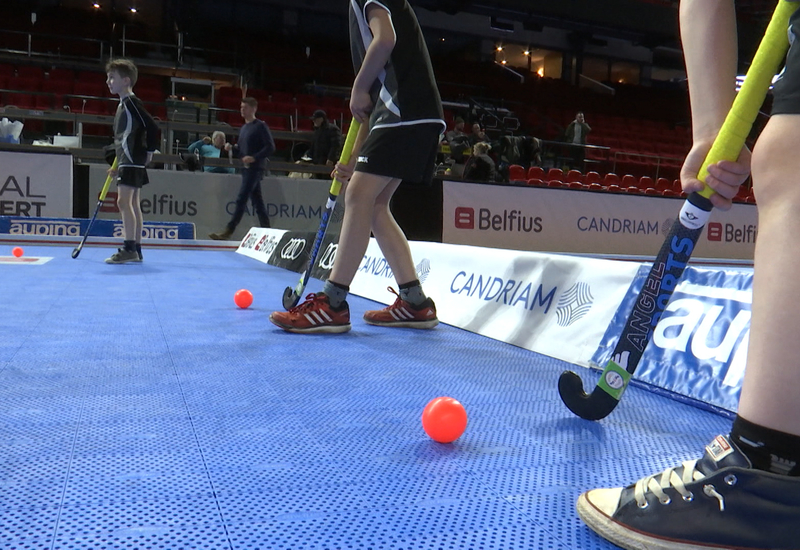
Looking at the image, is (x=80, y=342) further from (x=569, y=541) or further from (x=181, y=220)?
(x=181, y=220)

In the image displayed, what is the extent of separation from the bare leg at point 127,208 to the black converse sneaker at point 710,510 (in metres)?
4.95

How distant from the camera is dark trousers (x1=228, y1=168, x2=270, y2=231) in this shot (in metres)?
7.95

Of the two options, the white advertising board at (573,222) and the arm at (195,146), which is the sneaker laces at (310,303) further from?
the arm at (195,146)

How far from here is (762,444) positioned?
0.80 metres

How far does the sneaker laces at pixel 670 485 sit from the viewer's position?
0.84 m

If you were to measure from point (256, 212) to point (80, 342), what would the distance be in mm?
6544

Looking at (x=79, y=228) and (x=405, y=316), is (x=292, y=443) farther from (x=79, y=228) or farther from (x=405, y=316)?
(x=79, y=228)

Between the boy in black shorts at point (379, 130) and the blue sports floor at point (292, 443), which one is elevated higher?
the boy in black shorts at point (379, 130)

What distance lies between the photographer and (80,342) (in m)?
2.08

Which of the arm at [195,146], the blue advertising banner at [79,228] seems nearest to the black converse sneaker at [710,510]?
the blue advertising banner at [79,228]

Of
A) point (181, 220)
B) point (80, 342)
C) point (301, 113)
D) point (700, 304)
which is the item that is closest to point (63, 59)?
point (301, 113)

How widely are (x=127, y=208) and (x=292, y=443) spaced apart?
4481 mm

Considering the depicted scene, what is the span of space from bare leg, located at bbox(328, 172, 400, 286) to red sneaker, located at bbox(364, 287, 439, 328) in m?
0.28

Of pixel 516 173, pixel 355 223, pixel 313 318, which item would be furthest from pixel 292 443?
pixel 516 173
